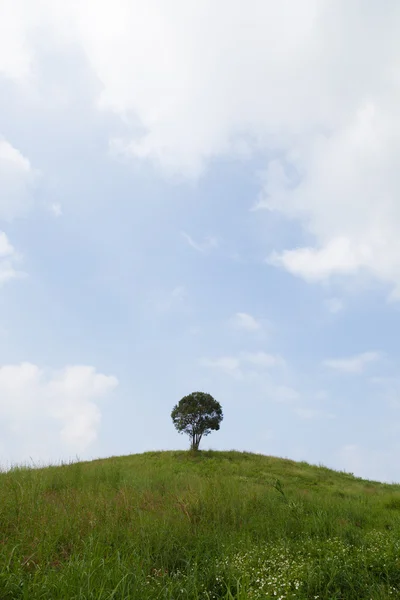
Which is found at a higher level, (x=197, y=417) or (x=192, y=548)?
(x=197, y=417)

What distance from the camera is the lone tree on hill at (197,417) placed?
28.0 meters

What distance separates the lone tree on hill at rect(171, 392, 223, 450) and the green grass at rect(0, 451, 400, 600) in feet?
61.8

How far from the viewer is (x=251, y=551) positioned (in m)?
5.11

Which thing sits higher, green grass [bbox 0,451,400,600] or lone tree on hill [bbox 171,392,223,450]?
lone tree on hill [bbox 171,392,223,450]

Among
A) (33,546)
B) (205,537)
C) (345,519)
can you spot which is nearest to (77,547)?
(33,546)

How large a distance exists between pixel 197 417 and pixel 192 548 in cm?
2290

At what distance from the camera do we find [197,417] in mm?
28062

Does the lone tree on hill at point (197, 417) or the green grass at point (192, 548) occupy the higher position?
the lone tree on hill at point (197, 417)

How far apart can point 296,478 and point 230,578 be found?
1696 cm

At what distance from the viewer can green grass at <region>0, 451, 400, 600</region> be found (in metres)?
4.01

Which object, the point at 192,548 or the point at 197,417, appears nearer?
the point at 192,548

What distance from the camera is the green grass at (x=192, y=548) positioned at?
4.01 metres

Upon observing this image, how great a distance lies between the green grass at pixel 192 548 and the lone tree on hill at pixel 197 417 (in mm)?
18850

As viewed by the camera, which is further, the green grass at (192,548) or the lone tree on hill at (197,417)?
the lone tree on hill at (197,417)
